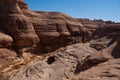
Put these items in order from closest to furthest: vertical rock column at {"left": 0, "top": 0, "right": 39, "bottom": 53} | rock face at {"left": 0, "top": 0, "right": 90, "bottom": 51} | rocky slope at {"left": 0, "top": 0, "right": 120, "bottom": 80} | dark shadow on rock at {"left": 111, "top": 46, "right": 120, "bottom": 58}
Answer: dark shadow on rock at {"left": 111, "top": 46, "right": 120, "bottom": 58} → rocky slope at {"left": 0, "top": 0, "right": 120, "bottom": 80} → vertical rock column at {"left": 0, "top": 0, "right": 39, "bottom": 53} → rock face at {"left": 0, "top": 0, "right": 90, "bottom": 51}

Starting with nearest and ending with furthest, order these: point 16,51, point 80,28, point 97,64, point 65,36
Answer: point 97,64, point 16,51, point 65,36, point 80,28

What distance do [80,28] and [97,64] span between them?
4484 centimetres

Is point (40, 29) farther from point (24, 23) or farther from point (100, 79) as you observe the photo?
point (100, 79)

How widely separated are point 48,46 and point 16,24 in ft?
29.5

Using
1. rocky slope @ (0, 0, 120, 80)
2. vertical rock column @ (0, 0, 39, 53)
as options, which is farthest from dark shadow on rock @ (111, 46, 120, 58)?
vertical rock column @ (0, 0, 39, 53)

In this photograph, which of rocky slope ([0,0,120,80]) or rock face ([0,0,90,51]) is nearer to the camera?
rocky slope ([0,0,120,80])

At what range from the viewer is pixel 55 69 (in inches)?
418

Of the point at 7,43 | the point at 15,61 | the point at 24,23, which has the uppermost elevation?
the point at 24,23

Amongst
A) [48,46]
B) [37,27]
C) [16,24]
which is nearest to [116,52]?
[16,24]

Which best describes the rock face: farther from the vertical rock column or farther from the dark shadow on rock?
the dark shadow on rock

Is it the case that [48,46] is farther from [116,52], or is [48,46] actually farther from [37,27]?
[116,52]

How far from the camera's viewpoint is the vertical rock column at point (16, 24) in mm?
38094

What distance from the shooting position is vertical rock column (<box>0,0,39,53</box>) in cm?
3809

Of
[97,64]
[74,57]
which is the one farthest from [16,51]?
[97,64]
